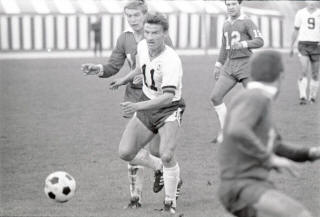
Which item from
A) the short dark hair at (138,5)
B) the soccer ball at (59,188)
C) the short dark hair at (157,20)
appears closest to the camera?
the soccer ball at (59,188)

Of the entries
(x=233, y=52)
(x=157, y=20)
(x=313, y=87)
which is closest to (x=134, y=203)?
(x=157, y=20)

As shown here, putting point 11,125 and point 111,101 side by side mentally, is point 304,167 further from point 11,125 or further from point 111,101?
point 111,101

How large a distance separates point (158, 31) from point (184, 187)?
7.73 feet

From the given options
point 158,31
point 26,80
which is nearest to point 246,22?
point 158,31

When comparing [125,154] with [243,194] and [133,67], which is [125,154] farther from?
[243,194]

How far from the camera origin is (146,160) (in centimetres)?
898

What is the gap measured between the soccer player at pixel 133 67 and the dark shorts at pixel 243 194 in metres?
3.03

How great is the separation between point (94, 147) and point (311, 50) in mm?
7450

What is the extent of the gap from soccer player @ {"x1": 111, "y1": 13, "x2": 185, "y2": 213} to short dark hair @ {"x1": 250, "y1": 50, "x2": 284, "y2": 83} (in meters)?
2.46

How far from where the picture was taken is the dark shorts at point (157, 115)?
8.55 m

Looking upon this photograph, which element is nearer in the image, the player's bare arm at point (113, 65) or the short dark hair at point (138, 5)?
the short dark hair at point (138, 5)

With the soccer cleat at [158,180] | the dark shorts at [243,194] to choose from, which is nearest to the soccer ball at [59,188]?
the soccer cleat at [158,180]

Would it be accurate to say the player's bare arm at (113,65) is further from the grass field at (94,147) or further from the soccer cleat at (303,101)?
the soccer cleat at (303,101)

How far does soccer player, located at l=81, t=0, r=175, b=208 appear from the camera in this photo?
29.4 ft
